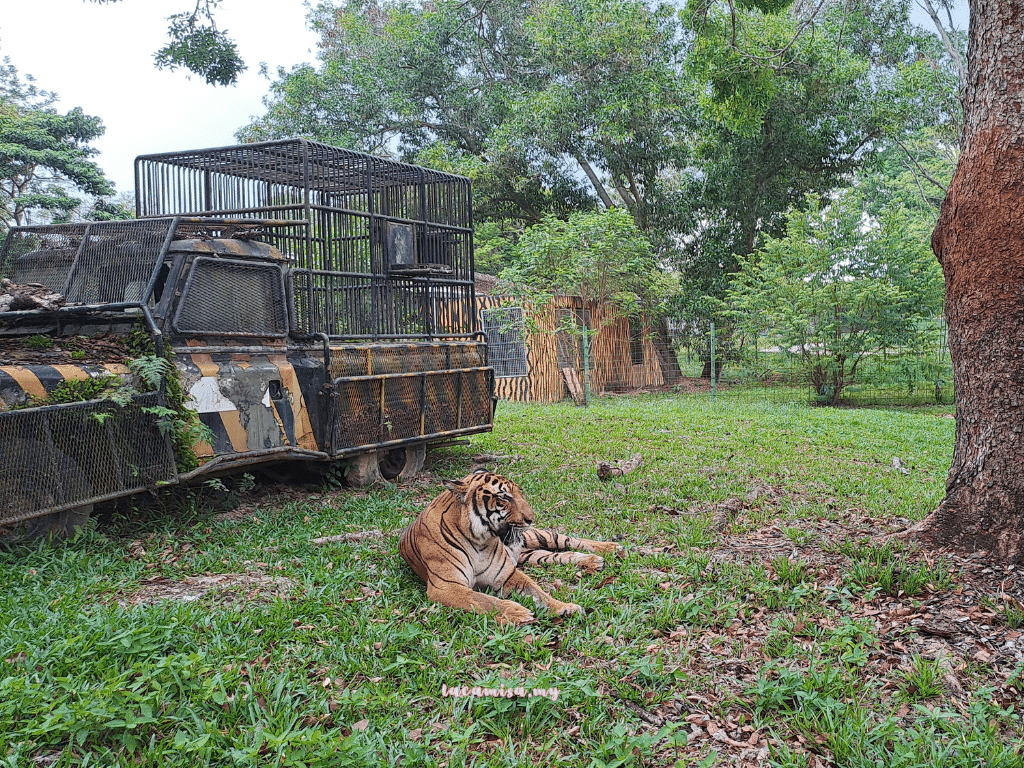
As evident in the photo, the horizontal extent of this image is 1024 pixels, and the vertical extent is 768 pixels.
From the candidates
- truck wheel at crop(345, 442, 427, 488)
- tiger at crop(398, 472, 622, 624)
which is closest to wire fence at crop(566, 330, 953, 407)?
truck wheel at crop(345, 442, 427, 488)

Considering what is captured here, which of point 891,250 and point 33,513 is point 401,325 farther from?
point 891,250

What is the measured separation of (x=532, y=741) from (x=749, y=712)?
93cm

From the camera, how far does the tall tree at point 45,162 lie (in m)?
19.8

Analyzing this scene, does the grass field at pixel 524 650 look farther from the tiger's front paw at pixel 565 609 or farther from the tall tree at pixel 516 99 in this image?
the tall tree at pixel 516 99

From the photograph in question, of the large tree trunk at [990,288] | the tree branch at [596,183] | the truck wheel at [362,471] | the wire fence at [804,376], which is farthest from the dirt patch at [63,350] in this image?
the tree branch at [596,183]

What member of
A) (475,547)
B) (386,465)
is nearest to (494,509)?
(475,547)

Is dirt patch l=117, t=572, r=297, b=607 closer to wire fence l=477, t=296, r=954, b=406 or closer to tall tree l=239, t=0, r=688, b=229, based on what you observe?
wire fence l=477, t=296, r=954, b=406

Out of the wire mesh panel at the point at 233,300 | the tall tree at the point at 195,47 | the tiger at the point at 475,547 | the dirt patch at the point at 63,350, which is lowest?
the tiger at the point at 475,547

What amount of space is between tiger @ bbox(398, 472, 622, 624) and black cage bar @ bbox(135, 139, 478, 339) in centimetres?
318

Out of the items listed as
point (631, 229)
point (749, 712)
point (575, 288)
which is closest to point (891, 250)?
point (631, 229)

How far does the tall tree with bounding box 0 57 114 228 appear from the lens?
1984cm

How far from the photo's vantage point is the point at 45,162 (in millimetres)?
20188

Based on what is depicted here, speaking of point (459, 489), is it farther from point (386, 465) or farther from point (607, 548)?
point (386, 465)

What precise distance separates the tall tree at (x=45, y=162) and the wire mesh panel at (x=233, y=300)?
16.2 meters
